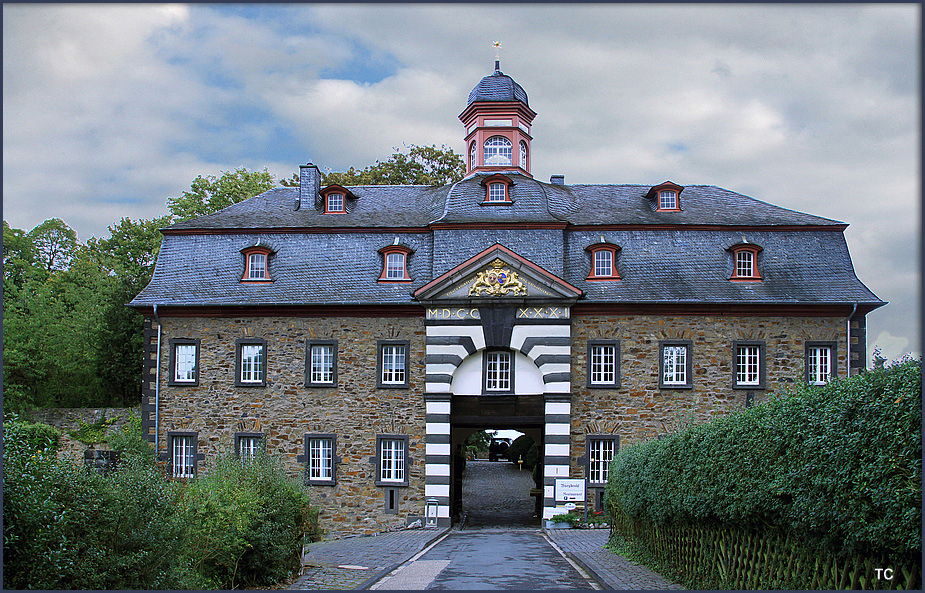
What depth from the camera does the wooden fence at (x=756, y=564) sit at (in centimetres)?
809

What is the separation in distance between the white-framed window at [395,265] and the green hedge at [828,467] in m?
15.3

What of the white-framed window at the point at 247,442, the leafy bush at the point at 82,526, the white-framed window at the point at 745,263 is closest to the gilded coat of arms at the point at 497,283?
the white-framed window at the point at 745,263

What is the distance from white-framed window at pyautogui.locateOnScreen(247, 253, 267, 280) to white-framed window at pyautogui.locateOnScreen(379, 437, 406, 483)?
659 centimetres


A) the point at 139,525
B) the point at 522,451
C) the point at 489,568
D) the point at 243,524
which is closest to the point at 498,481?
the point at 522,451

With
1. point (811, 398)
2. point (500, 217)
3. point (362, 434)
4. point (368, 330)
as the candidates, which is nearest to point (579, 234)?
point (500, 217)

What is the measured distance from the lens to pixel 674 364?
2627 centimetres

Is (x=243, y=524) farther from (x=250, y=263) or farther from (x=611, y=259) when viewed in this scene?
(x=611, y=259)

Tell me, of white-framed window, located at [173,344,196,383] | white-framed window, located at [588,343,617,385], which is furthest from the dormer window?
white-framed window, located at [588,343,617,385]

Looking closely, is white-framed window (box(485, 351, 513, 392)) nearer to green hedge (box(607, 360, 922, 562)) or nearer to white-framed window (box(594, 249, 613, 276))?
white-framed window (box(594, 249, 613, 276))

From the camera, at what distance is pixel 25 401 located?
3906 centimetres

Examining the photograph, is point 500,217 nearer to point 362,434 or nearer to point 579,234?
point 579,234

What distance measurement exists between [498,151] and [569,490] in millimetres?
13568

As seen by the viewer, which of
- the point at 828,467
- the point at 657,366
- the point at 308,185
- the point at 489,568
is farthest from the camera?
the point at 308,185

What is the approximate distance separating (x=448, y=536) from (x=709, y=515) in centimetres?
1265
